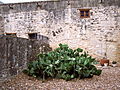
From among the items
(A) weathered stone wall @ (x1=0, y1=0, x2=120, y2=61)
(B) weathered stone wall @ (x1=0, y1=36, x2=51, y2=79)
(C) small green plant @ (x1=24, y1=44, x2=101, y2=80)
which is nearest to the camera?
(B) weathered stone wall @ (x1=0, y1=36, x2=51, y2=79)

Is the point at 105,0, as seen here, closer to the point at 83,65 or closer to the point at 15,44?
the point at 83,65

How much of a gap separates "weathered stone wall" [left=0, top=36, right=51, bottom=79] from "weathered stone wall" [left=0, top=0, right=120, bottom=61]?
4804mm

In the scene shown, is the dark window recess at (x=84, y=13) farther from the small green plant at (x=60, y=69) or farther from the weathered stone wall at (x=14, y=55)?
the weathered stone wall at (x=14, y=55)

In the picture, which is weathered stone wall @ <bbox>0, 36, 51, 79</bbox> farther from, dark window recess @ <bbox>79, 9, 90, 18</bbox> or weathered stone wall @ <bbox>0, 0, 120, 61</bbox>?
dark window recess @ <bbox>79, 9, 90, 18</bbox>

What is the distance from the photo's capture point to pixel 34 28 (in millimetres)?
11578

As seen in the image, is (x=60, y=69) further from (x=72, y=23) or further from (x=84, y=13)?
(x=84, y=13)

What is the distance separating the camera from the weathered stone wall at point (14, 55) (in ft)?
15.8

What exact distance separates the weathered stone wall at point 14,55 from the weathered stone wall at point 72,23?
4.80 metres

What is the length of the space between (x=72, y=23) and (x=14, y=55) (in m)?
6.61

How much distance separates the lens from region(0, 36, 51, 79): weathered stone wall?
4.81 meters

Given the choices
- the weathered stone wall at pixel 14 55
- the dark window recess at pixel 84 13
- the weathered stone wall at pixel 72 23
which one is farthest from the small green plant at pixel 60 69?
the dark window recess at pixel 84 13

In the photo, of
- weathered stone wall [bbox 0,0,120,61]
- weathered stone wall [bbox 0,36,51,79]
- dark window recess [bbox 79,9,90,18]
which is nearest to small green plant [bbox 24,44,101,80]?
weathered stone wall [bbox 0,36,51,79]

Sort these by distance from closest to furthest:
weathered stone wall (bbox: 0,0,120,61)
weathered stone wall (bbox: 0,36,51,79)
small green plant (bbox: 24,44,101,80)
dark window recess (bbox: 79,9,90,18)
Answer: weathered stone wall (bbox: 0,36,51,79), small green plant (bbox: 24,44,101,80), weathered stone wall (bbox: 0,0,120,61), dark window recess (bbox: 79,9,90,18)

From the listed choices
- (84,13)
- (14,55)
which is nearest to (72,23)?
(84,13)
